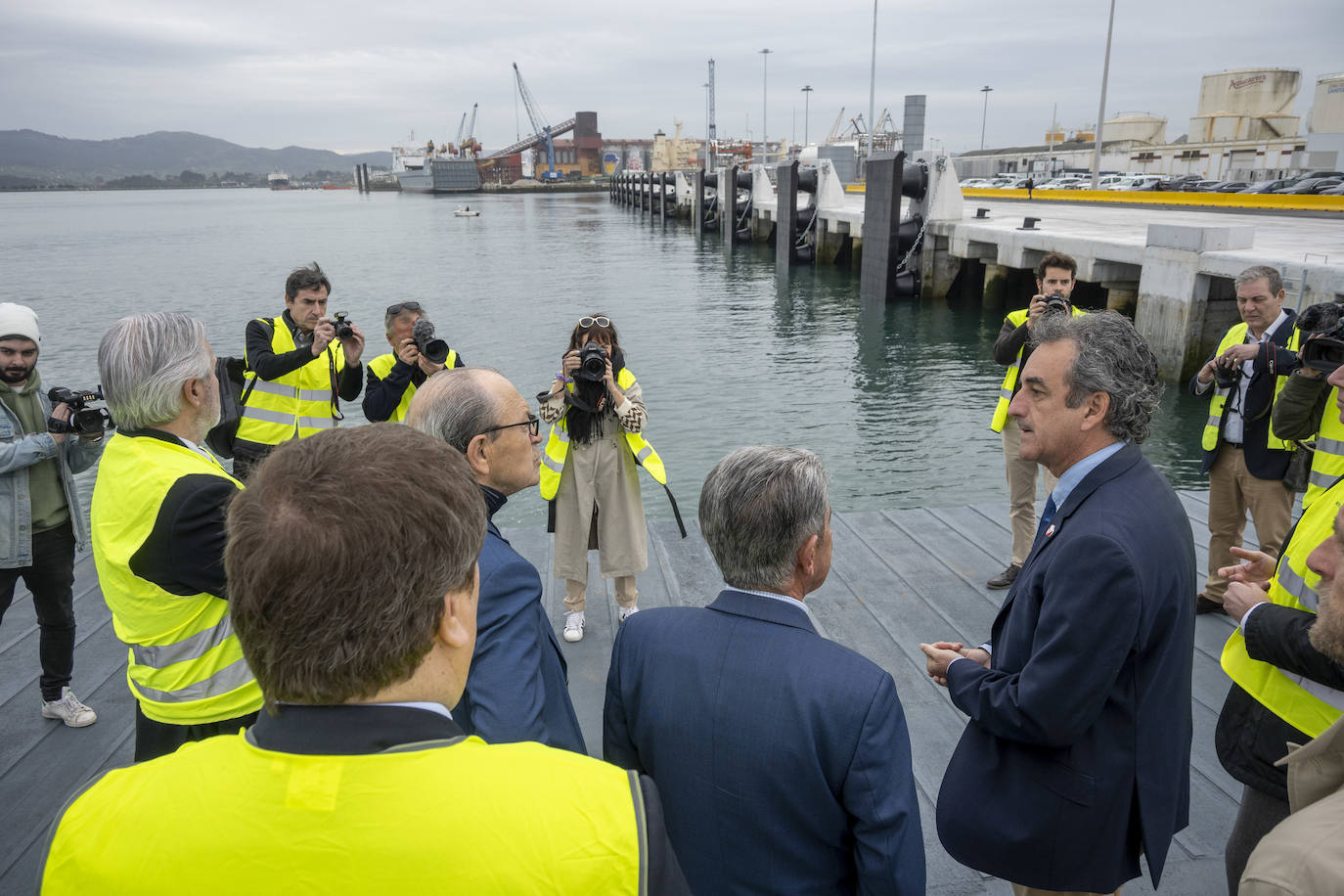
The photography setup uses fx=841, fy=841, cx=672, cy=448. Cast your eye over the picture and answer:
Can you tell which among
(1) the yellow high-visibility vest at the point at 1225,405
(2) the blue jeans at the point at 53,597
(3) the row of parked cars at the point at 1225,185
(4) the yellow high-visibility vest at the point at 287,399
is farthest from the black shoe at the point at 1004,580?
(3) the row of parked cars at the point at 1225,185

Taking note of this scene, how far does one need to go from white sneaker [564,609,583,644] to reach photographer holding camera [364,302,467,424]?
156 cm

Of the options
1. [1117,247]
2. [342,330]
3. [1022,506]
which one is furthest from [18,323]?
[1117,247]

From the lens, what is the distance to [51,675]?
3.28 meters

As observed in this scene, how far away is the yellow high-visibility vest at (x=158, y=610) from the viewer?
1.98m

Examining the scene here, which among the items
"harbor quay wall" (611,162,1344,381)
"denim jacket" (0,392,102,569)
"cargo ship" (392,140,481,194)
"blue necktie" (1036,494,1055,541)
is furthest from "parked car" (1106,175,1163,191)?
"cargo ship" (392,140,481,194)

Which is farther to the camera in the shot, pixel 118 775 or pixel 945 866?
→ pixel 945 866

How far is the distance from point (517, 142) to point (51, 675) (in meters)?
141

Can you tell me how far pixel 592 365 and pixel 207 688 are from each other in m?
2.13

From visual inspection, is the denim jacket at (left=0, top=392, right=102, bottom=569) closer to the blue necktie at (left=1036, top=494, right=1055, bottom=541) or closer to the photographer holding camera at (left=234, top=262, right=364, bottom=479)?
the photographer holding camera at (left=234, top=262, right=364, bottom=479)

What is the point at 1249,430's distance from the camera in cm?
419

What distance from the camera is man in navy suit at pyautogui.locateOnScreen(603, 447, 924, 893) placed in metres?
1.49

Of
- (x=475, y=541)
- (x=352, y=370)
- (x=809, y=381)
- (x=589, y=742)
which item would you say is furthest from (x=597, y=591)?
(x=809, y=381)

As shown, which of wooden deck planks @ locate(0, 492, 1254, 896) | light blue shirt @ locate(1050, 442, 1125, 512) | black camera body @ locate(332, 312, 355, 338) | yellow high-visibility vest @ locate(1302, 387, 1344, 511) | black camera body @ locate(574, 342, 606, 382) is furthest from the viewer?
black camera body @ locate(332, 312, 355, 338)

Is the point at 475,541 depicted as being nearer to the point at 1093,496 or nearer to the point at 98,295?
the point at 1093,496
